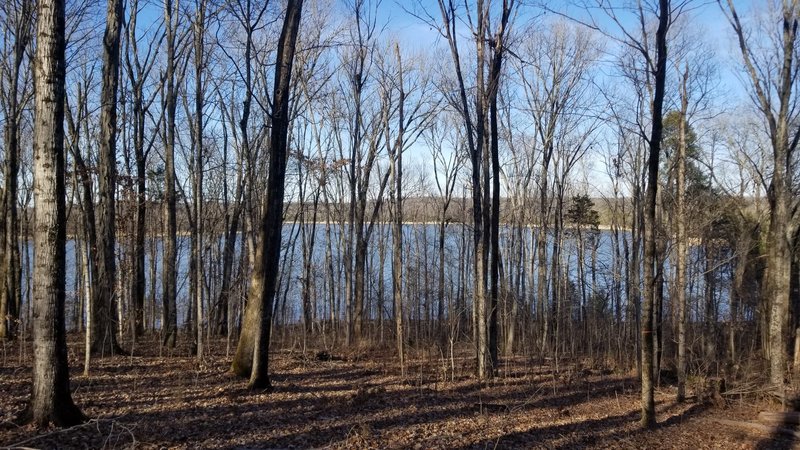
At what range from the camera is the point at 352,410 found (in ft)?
26.4

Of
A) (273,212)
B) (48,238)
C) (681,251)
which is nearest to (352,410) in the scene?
(273,212)

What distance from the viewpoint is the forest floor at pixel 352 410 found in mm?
6406

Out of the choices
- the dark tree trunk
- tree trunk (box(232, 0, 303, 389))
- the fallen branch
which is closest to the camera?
tree trunk (box(232, 0, 303, 389))

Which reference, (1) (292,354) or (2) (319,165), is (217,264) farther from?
(1) (292,354)

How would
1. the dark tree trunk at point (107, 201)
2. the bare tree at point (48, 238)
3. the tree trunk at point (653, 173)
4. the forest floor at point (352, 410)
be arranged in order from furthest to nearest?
the dark tree trunk at point (107, 201) → the tree trunk at point (653, 173) → the forest floor at point (352, 410) → the bare tree at point (48, 238)

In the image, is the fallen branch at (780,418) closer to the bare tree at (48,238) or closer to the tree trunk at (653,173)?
the tree trunk at (653,173)

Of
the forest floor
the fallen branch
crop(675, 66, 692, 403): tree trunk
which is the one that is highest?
crop(675, 66, 692, 403): tree trunk

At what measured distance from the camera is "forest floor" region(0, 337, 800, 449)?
21.0 ft

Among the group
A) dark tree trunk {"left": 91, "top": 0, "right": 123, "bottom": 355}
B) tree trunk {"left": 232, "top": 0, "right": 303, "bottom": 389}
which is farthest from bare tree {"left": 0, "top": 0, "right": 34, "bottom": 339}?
tree trunk {"left": 232, "top": 0, "right": 303, "bottom": 389}

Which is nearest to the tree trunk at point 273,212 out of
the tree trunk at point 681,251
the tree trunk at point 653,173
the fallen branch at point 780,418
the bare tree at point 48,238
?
the bare tree at point 48,238

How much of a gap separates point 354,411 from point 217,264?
12.7 meters

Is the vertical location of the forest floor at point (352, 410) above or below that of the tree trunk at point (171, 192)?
below

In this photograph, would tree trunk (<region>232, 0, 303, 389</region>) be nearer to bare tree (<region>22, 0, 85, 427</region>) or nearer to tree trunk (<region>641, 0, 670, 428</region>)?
bare tree (<region>22, 0, 85, 427</region>)

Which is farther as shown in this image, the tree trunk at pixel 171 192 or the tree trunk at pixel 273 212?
the tree trunk at pixel 171 192
